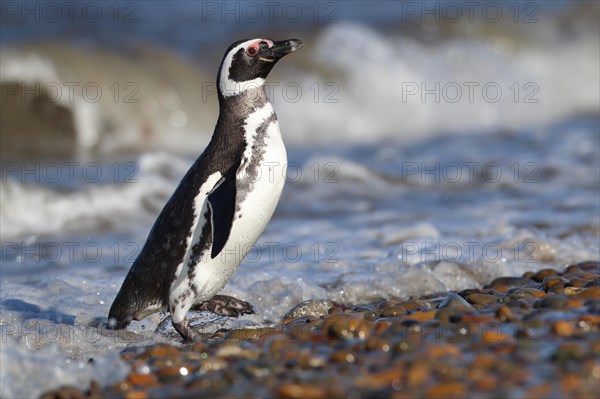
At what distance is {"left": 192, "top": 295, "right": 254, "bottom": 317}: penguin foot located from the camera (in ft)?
18.4

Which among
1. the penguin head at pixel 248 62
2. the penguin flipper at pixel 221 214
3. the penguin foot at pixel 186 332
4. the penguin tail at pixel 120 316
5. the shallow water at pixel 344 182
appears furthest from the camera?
the shallow water at pixel 344 182

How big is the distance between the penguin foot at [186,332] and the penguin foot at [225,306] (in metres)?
0.35

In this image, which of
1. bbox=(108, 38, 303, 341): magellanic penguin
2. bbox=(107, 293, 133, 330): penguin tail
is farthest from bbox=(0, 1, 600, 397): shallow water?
bbox=(108, 38, 303, 341): magellanic penguin

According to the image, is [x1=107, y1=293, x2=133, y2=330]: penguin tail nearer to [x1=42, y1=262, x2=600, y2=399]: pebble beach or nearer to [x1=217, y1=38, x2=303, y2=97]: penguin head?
[x1=42, y1=262, x2=600, y2=399]: pebble beach

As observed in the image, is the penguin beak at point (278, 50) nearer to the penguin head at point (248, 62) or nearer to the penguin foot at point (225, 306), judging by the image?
the penguin head at point (248, 62)

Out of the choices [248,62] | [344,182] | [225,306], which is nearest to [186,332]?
[225,306]

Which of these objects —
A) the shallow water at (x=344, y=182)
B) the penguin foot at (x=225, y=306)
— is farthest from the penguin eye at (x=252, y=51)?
the shallow water at (x=344, y=182)

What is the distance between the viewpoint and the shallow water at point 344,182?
6.49 m

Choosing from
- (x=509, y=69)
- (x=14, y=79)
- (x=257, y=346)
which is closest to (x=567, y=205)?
(x=257, y=346)

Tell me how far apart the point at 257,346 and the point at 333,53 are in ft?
48.2

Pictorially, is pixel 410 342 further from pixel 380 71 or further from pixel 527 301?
pixel 380 71

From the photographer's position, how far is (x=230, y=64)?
5617mm

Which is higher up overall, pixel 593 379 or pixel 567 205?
pixel 593 379

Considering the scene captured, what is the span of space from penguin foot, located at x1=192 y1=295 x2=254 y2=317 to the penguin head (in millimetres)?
1221
